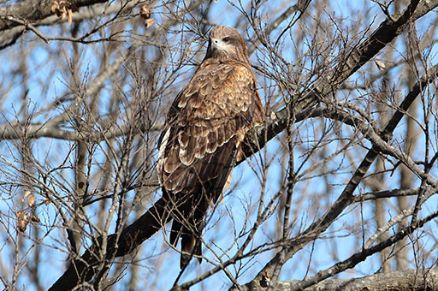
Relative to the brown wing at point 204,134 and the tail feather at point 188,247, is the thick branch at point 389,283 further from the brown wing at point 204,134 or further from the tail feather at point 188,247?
the brown wing at point 204,134

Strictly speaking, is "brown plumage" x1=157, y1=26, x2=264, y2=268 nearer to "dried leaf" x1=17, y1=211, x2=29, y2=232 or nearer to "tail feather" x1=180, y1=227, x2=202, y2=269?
"tail feather" x1=180, y1=227, x2=202, y2=269

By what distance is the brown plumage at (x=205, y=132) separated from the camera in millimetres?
7199

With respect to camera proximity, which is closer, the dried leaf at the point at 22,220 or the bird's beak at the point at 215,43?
the dried leaf at the point at 22,220

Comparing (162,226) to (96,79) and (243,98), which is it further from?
(96,79)

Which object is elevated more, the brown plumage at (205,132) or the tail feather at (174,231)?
the brown plumage at (205,132)

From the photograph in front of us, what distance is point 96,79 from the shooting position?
38.7ft

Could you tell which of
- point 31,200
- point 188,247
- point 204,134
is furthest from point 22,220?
point 204,134

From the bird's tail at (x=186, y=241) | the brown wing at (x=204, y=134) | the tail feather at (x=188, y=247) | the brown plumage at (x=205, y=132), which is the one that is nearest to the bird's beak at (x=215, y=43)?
the brown plumage at (x=205, y=132)

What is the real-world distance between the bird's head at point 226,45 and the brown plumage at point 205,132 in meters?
0.01

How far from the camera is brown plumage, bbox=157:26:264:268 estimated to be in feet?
23.6

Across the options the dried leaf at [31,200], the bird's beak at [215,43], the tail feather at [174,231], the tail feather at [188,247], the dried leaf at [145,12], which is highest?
the dried leaf at [145,12]

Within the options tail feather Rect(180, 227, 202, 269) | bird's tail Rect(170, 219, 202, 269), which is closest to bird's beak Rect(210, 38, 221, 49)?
bird's tail Rect(170, 219, 202, 269)

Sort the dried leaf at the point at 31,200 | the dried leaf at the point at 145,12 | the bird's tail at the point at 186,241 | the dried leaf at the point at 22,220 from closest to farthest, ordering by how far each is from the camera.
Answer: the bird's tail at the point at 186,241, the dried leaf at the point at 22,220, the dried leaf at the point at 31,200, the dried leaf at the point at 145,12

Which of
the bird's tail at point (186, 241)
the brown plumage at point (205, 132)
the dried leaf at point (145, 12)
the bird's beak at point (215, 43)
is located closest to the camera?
the bird's tail at point (186, 241)
